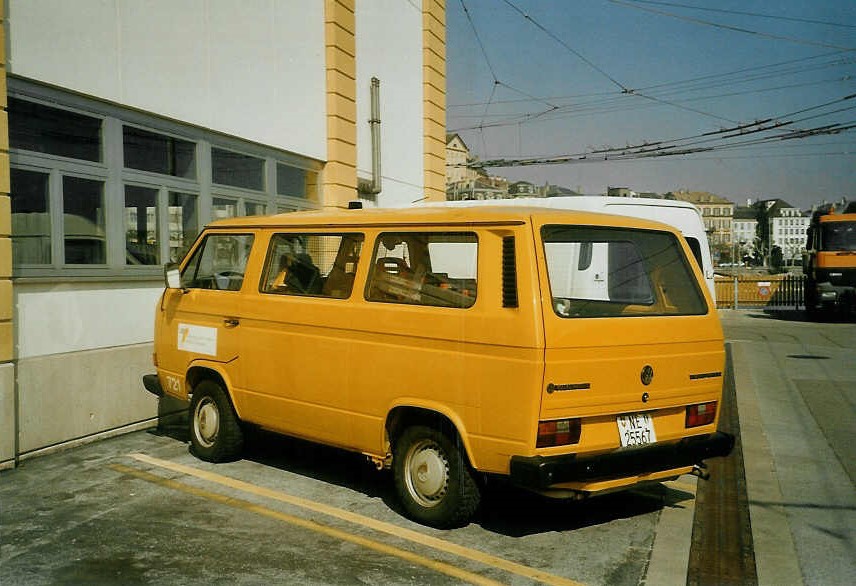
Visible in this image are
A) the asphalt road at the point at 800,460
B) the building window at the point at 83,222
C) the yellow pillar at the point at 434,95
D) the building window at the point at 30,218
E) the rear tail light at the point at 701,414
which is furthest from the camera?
the yellow pillar at the point at 434,95

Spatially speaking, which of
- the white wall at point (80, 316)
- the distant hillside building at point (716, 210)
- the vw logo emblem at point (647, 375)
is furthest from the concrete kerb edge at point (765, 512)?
the distant hillside building at point (716, 210)

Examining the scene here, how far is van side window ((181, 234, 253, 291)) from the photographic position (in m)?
6.96

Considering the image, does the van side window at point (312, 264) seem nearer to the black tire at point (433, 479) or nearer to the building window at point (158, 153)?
the black tire at point (433, 479)

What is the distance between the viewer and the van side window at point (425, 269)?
527 centimetres

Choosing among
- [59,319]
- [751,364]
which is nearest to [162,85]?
[59,319]

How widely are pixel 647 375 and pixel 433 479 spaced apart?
1.51 meters

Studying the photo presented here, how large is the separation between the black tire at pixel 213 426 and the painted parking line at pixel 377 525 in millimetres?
219

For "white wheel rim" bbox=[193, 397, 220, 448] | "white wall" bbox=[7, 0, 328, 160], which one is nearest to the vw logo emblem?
"white wheel rim" bbox=[193, 397, 220, 448]

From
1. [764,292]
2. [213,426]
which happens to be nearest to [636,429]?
[213,426]

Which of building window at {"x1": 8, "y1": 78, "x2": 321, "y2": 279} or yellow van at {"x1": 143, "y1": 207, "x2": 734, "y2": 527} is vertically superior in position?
building window at {"x1": 8, "y1": 78, "x2": 321, "y2": 279}

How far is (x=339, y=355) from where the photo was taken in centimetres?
586

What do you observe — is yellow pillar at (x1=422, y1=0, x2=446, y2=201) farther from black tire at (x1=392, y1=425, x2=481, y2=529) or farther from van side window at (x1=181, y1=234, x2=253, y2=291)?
black tire at (x1=392, y1=425, x2=481, y2=529)

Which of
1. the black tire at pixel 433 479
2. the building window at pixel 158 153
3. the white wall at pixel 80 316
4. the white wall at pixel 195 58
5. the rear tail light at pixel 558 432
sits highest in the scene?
the white wall at pixel 195 58

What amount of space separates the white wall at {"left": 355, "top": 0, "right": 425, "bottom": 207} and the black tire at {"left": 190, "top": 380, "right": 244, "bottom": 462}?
8096 millimetres
